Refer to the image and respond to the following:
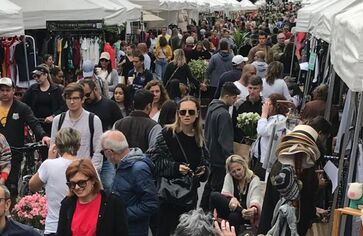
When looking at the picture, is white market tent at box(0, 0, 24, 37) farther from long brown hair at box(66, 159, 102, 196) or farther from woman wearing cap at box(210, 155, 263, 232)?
long brown hair at box(66, 159, 102, 196)

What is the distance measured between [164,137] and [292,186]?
2139 mm

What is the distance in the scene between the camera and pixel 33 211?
6.04 metres

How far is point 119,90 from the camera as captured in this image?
9.38 meters

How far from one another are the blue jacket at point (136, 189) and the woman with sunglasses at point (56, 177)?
0.42 metres

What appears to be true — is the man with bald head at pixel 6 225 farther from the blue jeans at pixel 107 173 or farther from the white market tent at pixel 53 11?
the white market tent at pixel 53 11

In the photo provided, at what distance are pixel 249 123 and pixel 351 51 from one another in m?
4.20

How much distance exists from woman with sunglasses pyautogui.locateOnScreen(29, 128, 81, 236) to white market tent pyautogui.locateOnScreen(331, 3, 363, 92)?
216cm

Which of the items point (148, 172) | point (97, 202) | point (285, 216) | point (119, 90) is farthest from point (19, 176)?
point (285, 216)

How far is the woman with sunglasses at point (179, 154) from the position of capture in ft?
21.1

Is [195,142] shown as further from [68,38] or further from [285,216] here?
[68,38]

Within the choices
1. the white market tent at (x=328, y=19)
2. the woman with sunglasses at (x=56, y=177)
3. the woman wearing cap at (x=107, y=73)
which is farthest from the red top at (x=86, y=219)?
the woman wearing cap at (x=107, y=73)

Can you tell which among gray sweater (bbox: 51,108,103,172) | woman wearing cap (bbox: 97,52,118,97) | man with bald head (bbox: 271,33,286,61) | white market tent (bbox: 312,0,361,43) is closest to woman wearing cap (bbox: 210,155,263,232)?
gray sweater (bbox: 51,108,103,172)

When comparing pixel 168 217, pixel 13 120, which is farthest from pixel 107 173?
pixel 13 120

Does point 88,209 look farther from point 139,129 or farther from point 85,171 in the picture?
point 139,129
